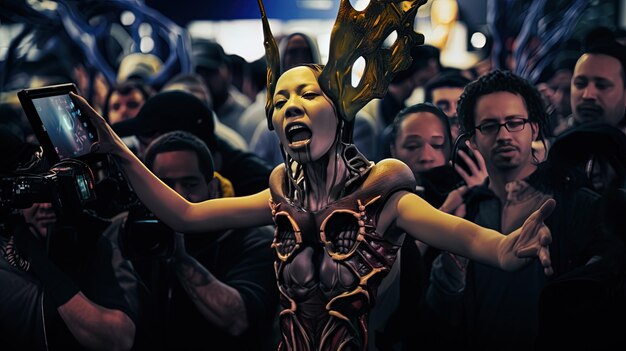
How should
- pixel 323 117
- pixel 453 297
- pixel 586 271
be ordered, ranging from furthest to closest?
pixel 453 297, pixel 586 271, pixel 323 117

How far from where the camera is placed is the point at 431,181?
3545 millimetres

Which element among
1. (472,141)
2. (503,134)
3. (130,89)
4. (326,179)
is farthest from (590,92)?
(130,89)

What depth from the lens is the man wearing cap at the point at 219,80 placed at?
12.5 feet

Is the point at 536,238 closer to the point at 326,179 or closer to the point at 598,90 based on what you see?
the point at 326,179

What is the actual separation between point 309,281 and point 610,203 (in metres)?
1.42

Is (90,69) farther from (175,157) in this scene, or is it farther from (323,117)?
(323,117)

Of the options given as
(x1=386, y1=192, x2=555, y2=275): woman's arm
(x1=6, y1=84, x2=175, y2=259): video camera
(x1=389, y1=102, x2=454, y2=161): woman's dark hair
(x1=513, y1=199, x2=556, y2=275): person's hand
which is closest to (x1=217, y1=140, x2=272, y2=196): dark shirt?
(x1=389, y1=102, x2=454, y2=161): woman's dark hair

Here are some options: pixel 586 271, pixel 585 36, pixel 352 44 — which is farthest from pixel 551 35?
pixel 352 44

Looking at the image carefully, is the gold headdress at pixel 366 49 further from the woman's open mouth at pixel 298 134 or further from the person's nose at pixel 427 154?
the person's nose at pixel 427 154

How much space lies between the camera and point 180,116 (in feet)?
12.5

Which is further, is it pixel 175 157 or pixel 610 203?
pixel 175 157

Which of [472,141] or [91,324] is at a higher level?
[472,141]

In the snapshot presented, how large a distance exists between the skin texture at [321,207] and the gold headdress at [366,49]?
2.2 inches

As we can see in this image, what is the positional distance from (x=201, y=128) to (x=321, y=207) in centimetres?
137
